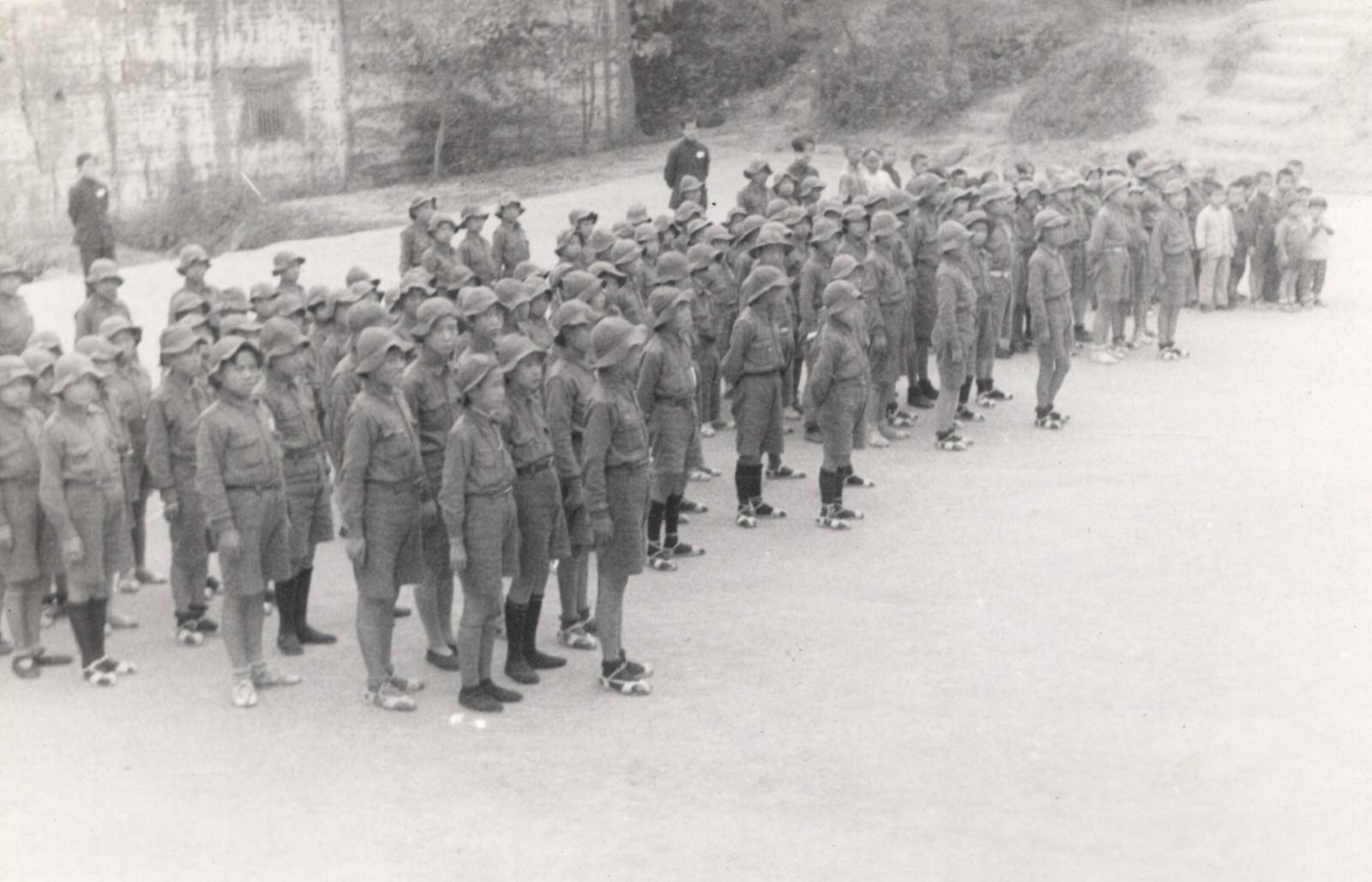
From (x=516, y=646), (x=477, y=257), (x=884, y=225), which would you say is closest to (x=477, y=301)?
(x=516, y=646)

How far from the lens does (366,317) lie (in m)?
9.77

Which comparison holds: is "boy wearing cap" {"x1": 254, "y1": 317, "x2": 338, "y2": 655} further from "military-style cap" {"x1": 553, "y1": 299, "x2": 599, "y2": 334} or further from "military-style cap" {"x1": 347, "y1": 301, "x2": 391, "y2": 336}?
"military-style cap" {"x1": 553, "y1": 299, "x2": 599, "y2": 334}

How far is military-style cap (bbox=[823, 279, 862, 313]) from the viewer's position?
1122cm

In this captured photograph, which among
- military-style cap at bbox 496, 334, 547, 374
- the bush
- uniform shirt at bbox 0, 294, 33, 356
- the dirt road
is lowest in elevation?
the dirt road

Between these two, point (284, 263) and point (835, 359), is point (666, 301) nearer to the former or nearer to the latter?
point (835, 359)

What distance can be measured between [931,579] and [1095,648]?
4.94ft

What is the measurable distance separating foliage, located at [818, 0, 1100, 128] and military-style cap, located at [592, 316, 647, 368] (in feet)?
70.9

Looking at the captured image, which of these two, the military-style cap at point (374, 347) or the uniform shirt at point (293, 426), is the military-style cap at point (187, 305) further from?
the military-style cap at point (374, 347)

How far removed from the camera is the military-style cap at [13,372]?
8484mm

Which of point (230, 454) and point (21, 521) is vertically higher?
point (230, 454)

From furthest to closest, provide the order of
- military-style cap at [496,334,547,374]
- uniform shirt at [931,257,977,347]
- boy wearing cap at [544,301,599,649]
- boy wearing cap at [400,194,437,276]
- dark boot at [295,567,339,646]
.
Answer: boy wearing cap at [400,194,437,276] → uniform shirt at [931,257,977,347] → dark boot at [295,567,339,646] → boy wearing cap at [544,301,599,649] → military-style cap at [496,334,547,374]

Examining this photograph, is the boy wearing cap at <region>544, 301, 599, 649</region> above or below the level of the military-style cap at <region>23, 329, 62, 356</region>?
below

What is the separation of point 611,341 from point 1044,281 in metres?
6.02

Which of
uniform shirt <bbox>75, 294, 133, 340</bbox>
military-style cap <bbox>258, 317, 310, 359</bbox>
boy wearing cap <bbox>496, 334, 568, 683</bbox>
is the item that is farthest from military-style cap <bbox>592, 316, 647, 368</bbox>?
uniform shirt <bbox>75, 294, 133, 340</bbox>
